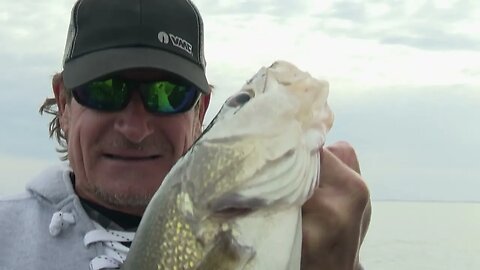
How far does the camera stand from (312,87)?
315cm

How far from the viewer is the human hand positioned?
3.24m

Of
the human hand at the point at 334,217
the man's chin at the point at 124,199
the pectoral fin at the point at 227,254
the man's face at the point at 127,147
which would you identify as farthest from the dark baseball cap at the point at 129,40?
the pectoral fin at the point at 227,254

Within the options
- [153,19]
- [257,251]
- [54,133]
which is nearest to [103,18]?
[153,19]

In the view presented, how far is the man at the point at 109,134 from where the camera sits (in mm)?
4477

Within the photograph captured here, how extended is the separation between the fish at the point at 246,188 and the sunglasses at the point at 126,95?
1427 mm

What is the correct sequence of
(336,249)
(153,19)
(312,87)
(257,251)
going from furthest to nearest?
(153,19), (336,249), (312,87), (257,251)

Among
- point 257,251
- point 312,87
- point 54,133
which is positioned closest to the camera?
point 257,251

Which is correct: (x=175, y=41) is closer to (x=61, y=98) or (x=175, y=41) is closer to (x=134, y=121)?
Answer: (x=134, y=121)

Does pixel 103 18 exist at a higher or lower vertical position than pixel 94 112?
higher

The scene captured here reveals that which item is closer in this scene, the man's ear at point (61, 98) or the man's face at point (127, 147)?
the man's face at point (127, 147)

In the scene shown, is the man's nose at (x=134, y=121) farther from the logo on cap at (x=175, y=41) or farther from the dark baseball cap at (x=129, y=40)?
the logo on cap at (x=175, y=41)

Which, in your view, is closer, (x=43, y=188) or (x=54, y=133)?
(x=43, y=188)

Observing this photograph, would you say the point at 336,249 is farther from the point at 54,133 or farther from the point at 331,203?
the point at 54,133

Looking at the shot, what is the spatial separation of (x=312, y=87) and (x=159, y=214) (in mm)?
767
